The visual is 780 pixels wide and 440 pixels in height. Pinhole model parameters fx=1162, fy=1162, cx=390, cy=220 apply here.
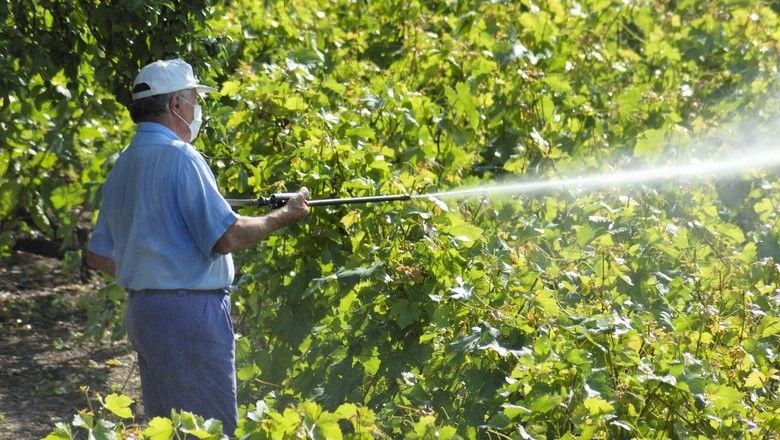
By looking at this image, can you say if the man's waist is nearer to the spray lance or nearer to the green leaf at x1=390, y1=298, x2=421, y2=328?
the spray lance

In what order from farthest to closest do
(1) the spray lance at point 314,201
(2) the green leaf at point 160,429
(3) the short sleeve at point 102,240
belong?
1. (3) the short sleeve at point 102,240
2. (1) the spray lance at point 314,201
3. (2) the green leaf at point 160,429

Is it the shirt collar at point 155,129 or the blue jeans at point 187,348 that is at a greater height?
the shirt collar at point 155,129

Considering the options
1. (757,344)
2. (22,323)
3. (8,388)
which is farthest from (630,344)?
(22,323)

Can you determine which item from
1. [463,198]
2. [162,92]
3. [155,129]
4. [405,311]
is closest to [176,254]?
[155,129]

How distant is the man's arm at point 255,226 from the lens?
3301mm

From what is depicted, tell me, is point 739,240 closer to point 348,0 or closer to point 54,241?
point 348,0

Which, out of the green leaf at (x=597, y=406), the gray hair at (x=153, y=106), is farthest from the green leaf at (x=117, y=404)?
the gray hair at (x=153, y=106)

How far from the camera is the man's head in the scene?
3.47 metres

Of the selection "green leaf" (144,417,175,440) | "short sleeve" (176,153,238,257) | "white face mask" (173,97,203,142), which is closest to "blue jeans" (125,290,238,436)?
"short sleeve" (176,153,238,257)

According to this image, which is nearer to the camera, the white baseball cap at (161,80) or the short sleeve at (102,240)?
the white baseball cap at (161,80)

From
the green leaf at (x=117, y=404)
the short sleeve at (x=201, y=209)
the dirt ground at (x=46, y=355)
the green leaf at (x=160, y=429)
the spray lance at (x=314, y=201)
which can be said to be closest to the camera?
the green leaf at (x=160, y=429)

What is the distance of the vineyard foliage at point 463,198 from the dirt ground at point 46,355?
324mm

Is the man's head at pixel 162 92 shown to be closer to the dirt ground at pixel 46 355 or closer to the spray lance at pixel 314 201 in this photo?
the spray lance at pixel 314 201

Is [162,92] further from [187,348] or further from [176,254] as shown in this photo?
[187,348]
